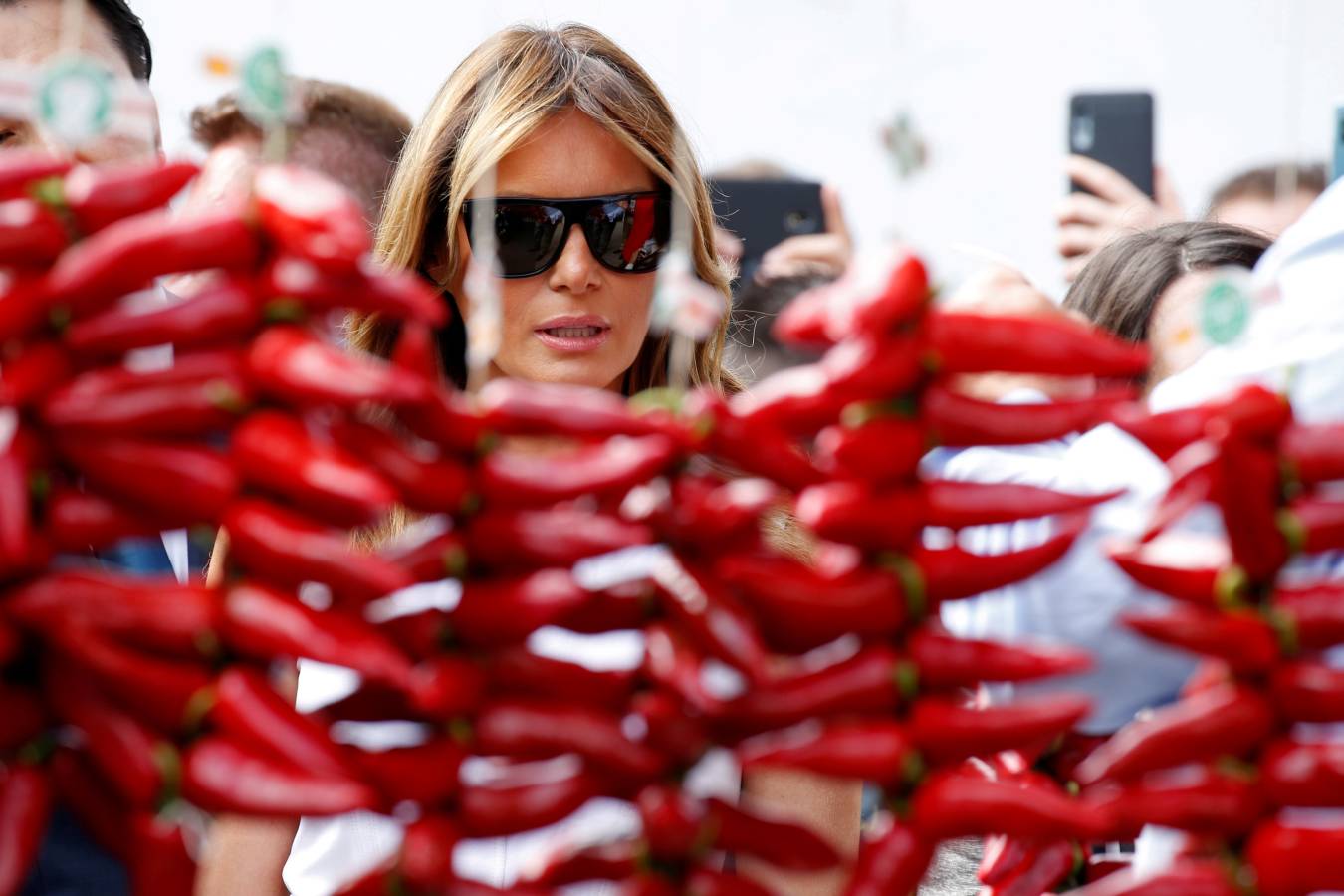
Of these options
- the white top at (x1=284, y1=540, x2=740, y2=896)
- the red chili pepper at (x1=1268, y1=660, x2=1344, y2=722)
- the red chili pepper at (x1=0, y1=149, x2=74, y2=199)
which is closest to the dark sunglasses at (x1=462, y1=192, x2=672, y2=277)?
the white top at (x1=284, y1=540, x2=740, y2=896)

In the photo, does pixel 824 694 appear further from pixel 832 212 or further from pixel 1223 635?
pixel 832 212

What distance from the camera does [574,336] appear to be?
187cm

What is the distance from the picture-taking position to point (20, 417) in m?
0.86

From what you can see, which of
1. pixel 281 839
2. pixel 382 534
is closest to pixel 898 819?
pixel 281 839

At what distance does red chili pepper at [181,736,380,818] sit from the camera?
0.83 meters

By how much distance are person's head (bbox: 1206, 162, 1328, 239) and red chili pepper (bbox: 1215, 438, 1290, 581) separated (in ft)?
7.23

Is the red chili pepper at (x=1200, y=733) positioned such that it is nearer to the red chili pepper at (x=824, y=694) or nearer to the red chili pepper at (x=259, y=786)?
the red chili pepper at (x=824, y=694)

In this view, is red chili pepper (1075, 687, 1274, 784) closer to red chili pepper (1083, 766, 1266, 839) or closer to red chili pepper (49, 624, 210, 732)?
red chili pepper (1083, 766, 1266, 839)

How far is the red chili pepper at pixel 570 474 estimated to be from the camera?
2.88ft

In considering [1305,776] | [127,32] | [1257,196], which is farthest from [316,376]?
[1257,196]

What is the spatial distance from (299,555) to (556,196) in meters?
1.07

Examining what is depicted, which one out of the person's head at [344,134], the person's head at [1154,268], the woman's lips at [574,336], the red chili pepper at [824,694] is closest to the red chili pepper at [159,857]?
the red chili pepper at [824,694]

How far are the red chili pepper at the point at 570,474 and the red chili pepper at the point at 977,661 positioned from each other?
19 centimetres

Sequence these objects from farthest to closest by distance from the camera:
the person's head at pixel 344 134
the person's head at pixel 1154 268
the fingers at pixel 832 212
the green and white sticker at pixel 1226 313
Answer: the fingers at pixel 832 212, the person's head at pixel 344 134, the person's head at pixel 1154 268, the green and white sticker at pixel 1226 313
